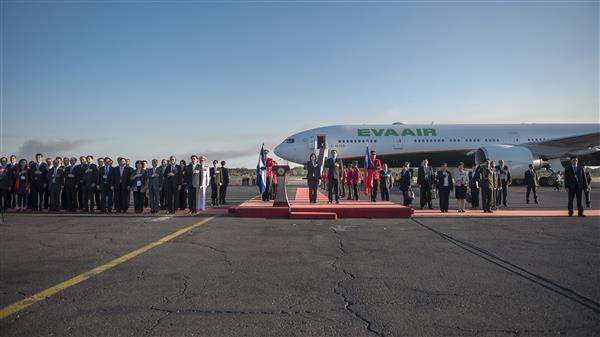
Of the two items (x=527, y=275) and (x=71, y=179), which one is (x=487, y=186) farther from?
(x=71, y=179)

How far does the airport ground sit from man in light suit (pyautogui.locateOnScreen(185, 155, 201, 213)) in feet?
13.4

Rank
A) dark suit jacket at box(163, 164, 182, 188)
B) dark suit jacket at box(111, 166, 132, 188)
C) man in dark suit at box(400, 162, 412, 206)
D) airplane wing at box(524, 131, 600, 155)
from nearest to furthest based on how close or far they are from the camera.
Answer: dark suit jacket at box(163, 164, 182, 188)
dark suit jacket at box(111, 166, 132, 188)
man in dark suit at box(400, 162, 412, 206)
airplane wing at box(524, 131, 600, 155)

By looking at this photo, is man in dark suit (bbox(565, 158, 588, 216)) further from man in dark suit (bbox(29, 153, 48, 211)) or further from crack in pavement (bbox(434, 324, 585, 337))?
man in dark suit (bbox(29, 153, 48, 211))

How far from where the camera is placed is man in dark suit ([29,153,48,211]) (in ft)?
44.1

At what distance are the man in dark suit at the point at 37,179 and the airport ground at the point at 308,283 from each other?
580cm

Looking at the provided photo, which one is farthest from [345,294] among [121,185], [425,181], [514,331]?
[121,185]

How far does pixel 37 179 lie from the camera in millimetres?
13477

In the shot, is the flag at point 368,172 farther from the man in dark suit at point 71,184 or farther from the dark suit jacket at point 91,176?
the man in dark suit at point 71,184

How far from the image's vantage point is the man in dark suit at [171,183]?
489 inches

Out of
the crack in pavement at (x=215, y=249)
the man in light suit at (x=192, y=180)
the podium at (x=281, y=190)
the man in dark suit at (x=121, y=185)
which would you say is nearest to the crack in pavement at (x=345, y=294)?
the crack in pavement at (x=215, y=249)

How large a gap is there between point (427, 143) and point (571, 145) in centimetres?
913

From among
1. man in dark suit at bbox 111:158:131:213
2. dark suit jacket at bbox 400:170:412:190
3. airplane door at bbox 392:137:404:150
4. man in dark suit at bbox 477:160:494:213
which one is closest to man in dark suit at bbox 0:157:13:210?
man in dark suit at bbox 111:158:131:213

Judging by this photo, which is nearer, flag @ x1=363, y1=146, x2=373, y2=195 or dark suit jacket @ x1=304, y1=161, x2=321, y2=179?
dark suit jacket @ x1=304, y1=161, x2=321, y2=179

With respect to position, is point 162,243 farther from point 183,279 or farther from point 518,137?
point 518,137
